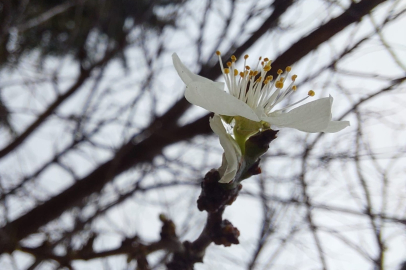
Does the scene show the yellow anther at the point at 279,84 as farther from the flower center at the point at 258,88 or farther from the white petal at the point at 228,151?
the white petal at the point at 228,151

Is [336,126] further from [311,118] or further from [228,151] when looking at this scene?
[228,151]

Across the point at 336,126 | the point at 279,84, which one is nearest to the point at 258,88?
the point at 279,84

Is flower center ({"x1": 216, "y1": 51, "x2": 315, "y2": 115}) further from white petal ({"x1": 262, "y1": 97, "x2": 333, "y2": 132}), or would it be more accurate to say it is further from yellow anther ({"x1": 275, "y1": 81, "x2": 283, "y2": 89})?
white petal ({"x1": 262, "y1": 97, "x2": 333, "y2": 132})

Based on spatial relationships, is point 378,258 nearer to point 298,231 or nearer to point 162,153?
point 298,231

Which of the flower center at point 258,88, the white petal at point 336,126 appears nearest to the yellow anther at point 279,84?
the flower center at point 258,88

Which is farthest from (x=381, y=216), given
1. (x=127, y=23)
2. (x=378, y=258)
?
(x=127, y=23)

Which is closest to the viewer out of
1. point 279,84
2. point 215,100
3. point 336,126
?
point 215,100

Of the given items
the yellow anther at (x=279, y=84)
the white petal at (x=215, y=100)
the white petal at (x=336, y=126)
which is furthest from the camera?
the yellow anther at (x=279, y=84)
